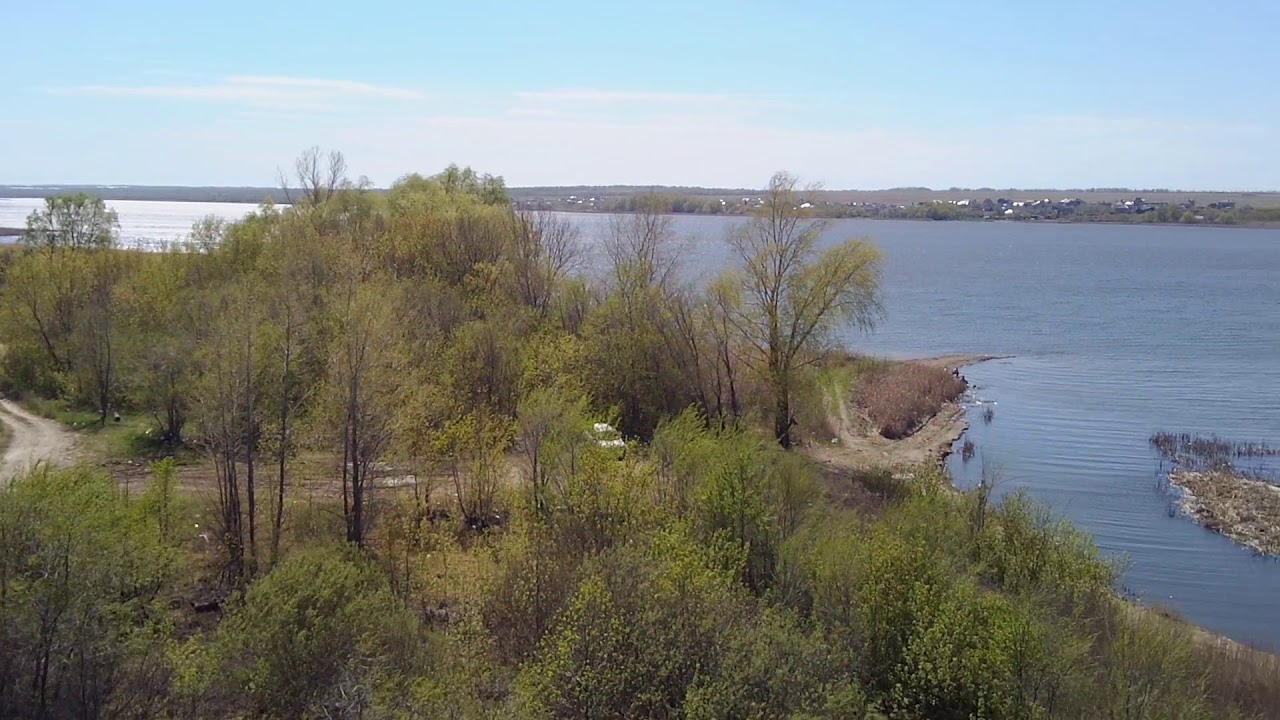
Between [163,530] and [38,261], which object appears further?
[38,261]

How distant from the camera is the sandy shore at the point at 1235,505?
96.2 feet

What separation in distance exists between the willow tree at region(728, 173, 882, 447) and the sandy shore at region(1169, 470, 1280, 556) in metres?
12.1

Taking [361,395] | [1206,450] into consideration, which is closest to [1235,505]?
[1206,450]

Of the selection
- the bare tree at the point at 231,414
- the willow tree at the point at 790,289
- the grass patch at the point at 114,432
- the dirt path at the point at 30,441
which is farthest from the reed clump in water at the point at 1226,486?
the dirt path at the point at 30,441

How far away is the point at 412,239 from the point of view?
38469mm

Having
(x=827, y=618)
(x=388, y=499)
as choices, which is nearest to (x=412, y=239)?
(x=388, y=499)

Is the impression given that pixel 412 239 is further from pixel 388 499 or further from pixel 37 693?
pixel 37 693

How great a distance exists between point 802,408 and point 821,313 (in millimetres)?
3856

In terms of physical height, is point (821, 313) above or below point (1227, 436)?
above

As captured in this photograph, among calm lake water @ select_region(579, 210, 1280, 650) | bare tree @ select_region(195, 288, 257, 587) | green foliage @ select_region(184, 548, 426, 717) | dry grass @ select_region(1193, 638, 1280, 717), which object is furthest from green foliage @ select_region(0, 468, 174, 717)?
calm lake water @ select_region(579, 210, 1280, 650)

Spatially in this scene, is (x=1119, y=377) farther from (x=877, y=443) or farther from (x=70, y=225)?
(x=70, y=225)

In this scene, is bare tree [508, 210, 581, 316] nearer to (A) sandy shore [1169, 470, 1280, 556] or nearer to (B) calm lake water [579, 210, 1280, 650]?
(B) calm lake water [579, 210, 1280, 650]

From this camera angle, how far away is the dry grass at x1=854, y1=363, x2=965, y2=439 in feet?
139

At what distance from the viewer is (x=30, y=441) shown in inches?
1192
